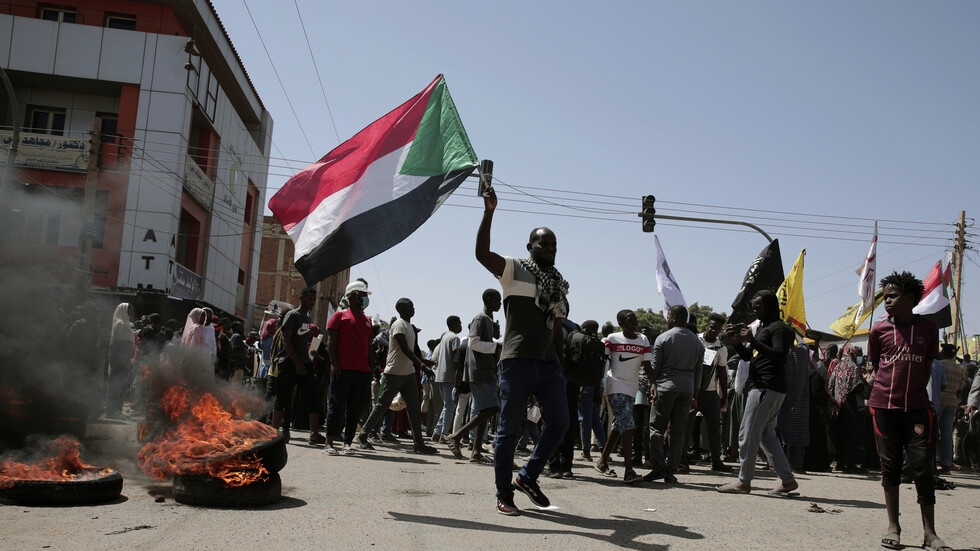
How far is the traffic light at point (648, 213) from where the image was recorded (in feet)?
69.9

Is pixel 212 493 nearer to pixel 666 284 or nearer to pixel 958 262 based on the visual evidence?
pixel 666 284

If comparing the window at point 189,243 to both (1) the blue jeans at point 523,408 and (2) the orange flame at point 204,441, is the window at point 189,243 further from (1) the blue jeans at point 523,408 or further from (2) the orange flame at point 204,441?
(1) the blue jeans at point 523,408

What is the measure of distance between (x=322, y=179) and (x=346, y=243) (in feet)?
2.29

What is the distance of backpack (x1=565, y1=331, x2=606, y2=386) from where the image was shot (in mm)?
8492

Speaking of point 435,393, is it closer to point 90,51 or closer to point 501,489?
point 501,489

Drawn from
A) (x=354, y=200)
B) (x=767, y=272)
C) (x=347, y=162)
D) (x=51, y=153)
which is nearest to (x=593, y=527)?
(x=354, y=200)

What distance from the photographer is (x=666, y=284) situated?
1449cm

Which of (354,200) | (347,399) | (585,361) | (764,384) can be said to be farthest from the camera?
(347,399)

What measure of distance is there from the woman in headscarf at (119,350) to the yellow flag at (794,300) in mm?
9899

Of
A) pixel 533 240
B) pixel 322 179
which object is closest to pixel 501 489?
pixel 533 240

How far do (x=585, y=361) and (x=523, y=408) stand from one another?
3064mm

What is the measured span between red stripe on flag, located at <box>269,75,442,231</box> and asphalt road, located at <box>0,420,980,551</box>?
2.33 m

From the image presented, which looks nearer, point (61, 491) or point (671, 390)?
point (61, 491)

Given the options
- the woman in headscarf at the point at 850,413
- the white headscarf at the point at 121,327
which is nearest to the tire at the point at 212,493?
the white headscarf at the point at 121,327
